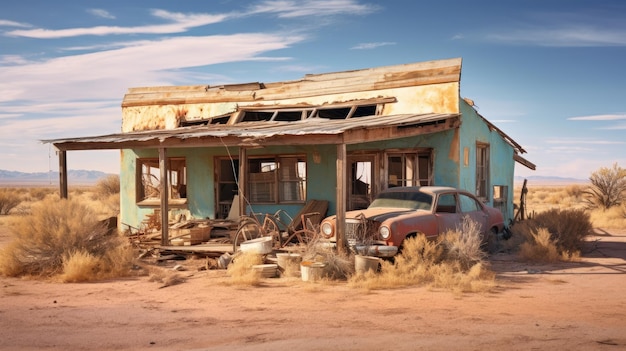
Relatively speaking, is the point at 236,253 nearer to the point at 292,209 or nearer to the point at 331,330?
the point at 292,209

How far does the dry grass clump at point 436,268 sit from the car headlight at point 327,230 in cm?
121

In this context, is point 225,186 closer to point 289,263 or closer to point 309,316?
point 289,263

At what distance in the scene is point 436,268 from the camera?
32.7ft

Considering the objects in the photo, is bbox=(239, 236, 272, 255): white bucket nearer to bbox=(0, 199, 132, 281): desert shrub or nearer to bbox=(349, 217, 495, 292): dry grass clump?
bbox=(349, 217, 495, 292): dry grass clump

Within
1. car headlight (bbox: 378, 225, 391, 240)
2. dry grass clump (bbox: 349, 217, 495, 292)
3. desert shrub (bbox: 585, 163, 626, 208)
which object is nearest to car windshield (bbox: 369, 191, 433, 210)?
dry grass clump (bbox: 349, 217, 495, 292)

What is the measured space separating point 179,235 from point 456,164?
6.61 meters

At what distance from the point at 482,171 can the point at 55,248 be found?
1045 centimetres

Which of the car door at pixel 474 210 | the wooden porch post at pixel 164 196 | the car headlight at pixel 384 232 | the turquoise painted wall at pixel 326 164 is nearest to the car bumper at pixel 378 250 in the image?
the car headlight at pixel 384 232

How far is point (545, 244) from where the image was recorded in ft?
40.5

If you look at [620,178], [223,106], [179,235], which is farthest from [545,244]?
[620,178]

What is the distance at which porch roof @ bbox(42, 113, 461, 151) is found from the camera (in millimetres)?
11000

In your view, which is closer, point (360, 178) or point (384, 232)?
point (384, 232)

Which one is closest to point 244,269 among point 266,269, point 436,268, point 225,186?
point 266,269

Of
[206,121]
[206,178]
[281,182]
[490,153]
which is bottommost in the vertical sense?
[281,182]
